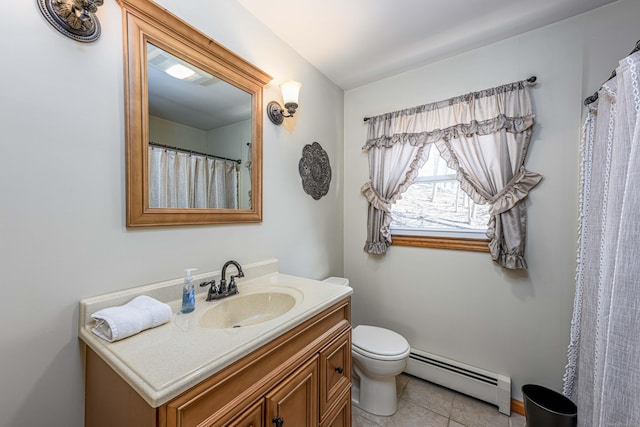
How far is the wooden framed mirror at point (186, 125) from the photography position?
99cm

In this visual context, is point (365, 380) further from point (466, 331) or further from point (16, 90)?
point (16, 90)

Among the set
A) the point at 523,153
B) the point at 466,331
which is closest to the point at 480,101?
the point at 523,153

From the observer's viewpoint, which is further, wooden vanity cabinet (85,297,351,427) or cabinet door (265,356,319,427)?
cabinet door (265,356,319,427)

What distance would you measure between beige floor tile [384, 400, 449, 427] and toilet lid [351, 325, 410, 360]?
44cm

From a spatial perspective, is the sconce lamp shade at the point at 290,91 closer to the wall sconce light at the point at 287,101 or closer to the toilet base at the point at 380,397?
the wall sconce light at the point at 287,101

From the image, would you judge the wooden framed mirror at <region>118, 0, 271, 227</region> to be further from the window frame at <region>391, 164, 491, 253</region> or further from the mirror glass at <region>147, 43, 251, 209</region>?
the window frame at <region>391, 164, 491, 253</region>

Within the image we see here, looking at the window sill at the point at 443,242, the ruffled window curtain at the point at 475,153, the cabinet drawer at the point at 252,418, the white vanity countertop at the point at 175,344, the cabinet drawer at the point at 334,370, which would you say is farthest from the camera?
the window sill at the point at 443,242

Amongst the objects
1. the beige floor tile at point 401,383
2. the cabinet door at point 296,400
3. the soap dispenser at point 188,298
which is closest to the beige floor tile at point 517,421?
the beige floor tile at point 401,383

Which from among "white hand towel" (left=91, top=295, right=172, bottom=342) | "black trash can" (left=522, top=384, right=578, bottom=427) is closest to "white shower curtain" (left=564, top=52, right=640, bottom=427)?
"black trash can" (left=522, top=384, right=578, bottom=427)

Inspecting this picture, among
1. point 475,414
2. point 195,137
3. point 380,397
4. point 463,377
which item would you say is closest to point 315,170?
point 195,137

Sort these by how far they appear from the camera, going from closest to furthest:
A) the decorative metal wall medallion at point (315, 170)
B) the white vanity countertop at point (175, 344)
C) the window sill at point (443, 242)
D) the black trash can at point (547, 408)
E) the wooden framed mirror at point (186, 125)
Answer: the white vanity countertop at point (175, 344)
the wooden framed mirror at point (186, 125)
the black trash can at point (547, 408)
the window sill at point (443, 242)
the decorative metal wall medallion at point (315, 170)

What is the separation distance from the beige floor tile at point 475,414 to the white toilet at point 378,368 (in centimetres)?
41

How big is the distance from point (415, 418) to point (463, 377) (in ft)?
1.56

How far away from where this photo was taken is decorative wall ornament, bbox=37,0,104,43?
804mm
